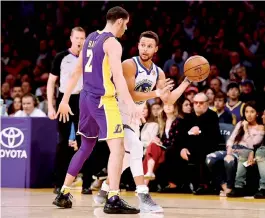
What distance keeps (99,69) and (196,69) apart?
42.7 inches

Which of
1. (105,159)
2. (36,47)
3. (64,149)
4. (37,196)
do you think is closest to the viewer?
(37,196)

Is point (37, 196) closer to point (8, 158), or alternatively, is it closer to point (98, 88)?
point (8, 158)

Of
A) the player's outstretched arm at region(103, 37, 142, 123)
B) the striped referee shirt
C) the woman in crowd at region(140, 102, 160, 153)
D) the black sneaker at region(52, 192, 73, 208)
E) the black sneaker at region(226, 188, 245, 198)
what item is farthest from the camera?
the woman in crowd at region(140, 102, 160, 153)

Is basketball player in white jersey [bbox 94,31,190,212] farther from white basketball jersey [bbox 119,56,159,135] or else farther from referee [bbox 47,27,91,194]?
referee [bbox 47,27,91,194]

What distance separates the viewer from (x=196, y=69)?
7.20 meters

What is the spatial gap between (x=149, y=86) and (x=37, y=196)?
7.76 feet

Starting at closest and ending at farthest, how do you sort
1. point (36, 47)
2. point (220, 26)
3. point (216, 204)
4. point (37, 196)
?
point (216, 204) < point (37, 196) < point (220, 26) < point (36, 47)

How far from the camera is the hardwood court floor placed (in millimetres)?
6543

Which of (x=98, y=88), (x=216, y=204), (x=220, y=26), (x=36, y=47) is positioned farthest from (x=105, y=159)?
(x=36, y=47)

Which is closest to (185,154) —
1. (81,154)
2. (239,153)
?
(239,153)

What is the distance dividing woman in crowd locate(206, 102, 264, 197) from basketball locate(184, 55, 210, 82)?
229 cm

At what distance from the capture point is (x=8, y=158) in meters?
10.2

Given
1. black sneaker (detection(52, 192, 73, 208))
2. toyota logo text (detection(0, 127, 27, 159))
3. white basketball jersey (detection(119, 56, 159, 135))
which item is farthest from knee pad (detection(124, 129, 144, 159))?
toyota logo text (detection(0, 127, 27, 159))

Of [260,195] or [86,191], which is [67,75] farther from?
[260,195]
